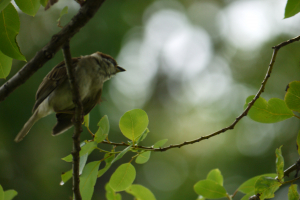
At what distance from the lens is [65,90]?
3148 mm

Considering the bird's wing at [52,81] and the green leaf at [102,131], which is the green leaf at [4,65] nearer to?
the green leaf at [102,131]

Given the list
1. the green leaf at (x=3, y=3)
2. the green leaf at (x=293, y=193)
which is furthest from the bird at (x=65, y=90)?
the green leaf at (x=293, y=193)

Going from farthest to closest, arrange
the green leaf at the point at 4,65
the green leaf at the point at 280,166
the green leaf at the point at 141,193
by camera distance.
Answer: the green leaf at the point at 141,193
the green leaf at the point at 4,65
the green leaf at the point at 280,166

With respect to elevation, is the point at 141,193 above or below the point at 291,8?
below

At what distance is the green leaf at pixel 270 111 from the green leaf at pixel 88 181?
1080 mm

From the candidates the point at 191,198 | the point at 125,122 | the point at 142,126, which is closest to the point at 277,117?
the point at 142,126

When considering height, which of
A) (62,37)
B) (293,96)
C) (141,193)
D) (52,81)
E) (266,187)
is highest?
(62,37)

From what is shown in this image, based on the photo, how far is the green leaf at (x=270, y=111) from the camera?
65.6 inches

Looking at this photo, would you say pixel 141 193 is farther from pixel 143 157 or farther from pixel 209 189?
pixel 209 189

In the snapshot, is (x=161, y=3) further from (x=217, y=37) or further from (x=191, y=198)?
(x=191, y=198)

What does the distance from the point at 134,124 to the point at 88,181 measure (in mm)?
481

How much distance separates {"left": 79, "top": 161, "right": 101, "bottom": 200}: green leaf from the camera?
1727mm

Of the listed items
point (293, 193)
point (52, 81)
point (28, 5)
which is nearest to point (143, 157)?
point (293, 193)

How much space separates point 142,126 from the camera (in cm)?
178
